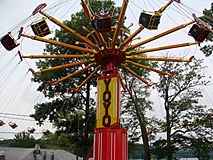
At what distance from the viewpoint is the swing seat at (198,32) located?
11.8 metres

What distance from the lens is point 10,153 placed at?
33.8m

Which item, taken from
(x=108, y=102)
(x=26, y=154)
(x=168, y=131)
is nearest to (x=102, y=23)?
(x=108, y=102)

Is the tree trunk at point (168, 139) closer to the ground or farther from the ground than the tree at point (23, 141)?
closer to the ground

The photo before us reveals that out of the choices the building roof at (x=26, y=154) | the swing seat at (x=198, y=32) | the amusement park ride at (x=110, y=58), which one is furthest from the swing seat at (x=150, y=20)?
the building roof at (x=26, y=154)

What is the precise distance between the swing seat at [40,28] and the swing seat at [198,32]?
5198 millimetres

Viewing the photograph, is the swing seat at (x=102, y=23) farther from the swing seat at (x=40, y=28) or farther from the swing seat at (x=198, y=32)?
the swing seat at (x=198, y=32)

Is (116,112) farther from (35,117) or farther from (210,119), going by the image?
(210,119)

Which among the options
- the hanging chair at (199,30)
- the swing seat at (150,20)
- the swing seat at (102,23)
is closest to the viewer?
the swing seat at (102,23)

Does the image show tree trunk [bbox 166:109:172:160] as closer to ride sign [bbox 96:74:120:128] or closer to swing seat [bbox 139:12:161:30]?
ride sign [bbox 96:74:120:128]

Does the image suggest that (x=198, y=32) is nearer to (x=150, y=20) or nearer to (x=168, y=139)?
(x=150, y=20)

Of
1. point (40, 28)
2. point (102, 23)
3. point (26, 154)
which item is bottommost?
point (26, 154)

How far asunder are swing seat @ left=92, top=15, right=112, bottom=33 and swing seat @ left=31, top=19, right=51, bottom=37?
7.68 feet

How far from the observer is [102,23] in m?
11.0

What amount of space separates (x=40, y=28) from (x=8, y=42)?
1290 millimetres
